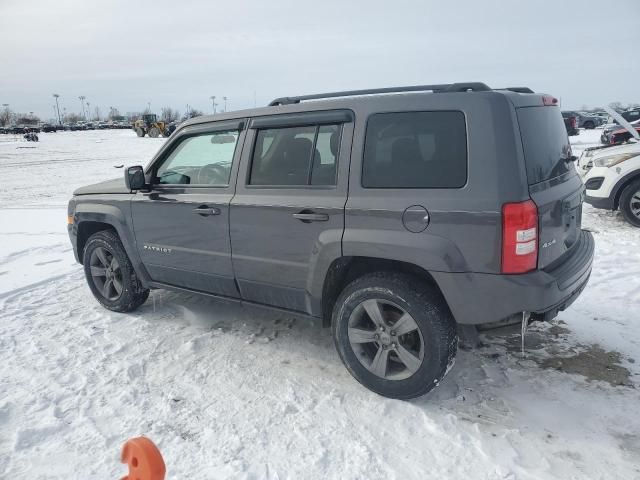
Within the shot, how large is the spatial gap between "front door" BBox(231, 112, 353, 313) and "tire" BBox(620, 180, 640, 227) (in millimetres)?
6225

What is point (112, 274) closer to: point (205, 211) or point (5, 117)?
point (205, 211)

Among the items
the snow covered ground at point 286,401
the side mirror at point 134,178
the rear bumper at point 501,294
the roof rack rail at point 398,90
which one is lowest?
the snow covered ground at point 286,401

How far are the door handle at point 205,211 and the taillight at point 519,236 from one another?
2.11m

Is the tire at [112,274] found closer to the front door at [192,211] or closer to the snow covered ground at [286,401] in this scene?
the snow covered ground at [286,401]

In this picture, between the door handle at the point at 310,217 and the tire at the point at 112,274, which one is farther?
the tire at the point at 112,274

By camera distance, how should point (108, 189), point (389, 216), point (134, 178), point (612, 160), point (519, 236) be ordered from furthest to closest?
point (612, 160) → point (108, 189) → point (134, 178) → point (389, 216) → point (519, 236)

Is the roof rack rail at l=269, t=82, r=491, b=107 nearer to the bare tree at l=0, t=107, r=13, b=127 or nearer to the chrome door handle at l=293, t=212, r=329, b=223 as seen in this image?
the chrome door handle at l=293, t=212, r=329, b=223

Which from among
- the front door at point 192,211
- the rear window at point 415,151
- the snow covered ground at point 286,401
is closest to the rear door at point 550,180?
the rear window at point 415,151

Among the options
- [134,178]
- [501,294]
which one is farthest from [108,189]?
[501,294]

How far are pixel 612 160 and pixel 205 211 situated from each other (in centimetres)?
680

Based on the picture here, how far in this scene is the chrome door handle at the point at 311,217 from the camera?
10.4ft

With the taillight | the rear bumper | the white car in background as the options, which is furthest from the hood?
the white car in background

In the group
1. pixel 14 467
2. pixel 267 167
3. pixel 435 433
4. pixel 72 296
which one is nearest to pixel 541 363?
pixel 435 433

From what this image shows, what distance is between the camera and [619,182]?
24.4ft
